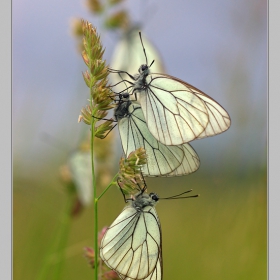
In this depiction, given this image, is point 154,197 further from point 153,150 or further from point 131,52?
point 131,52

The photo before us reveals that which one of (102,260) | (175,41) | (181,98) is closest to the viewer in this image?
(102,260)

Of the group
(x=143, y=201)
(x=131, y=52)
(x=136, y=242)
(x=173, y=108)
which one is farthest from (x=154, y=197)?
(x=131, y=52)

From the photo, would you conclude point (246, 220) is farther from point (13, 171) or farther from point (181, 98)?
point (13, 171)

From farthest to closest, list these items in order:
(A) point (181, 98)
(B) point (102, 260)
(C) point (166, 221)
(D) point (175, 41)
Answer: (C) point (166, 221), (D) point (175, 41), (A) point (181, 98), (B) point (102, 260)

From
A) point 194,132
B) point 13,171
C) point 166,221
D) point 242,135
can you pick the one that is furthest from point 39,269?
point 242,135

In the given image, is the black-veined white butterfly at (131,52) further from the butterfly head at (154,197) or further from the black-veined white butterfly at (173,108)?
the butterfly head at (154,197)

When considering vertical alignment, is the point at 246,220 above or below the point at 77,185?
below

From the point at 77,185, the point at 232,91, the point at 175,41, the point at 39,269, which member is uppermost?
the point at 175,41
